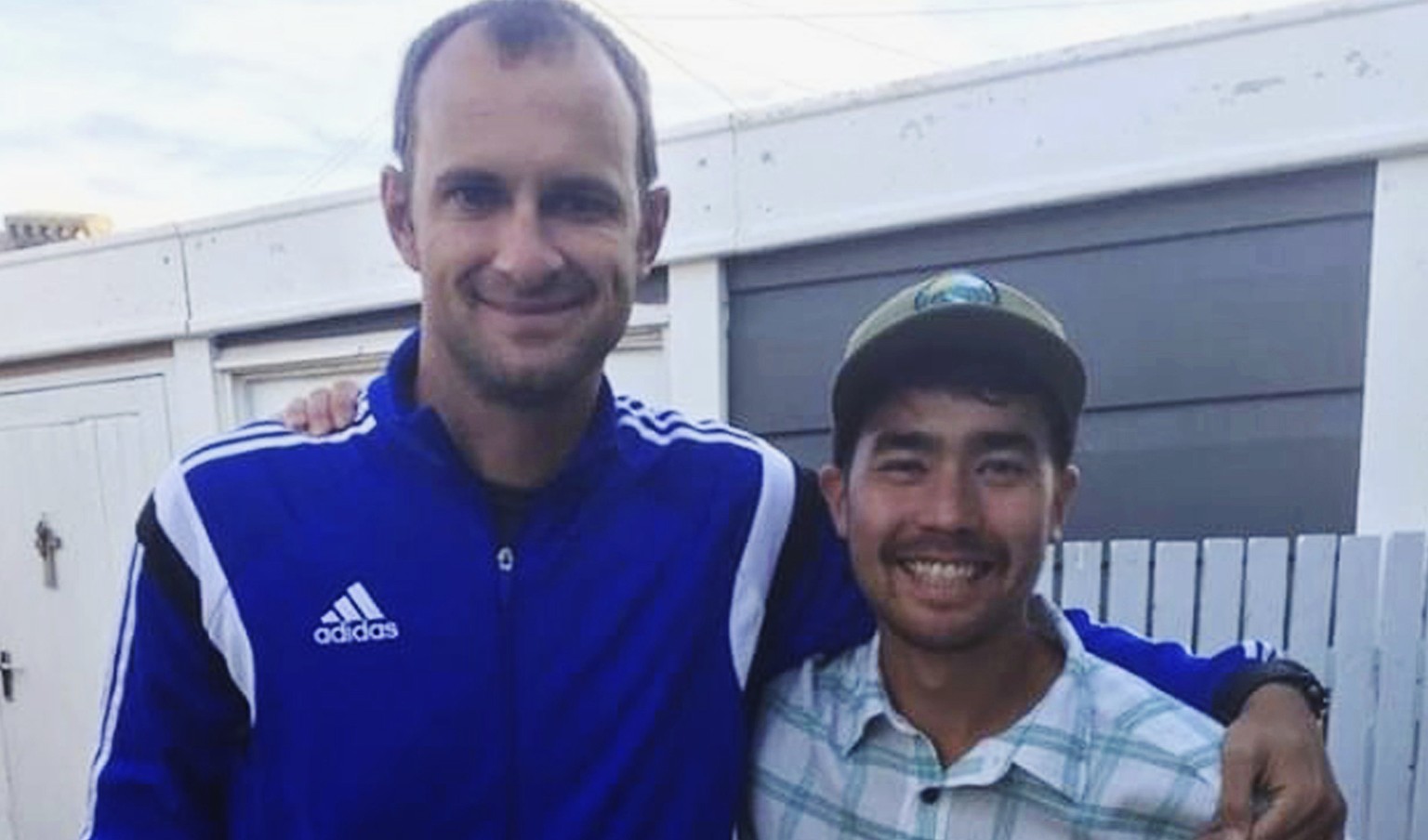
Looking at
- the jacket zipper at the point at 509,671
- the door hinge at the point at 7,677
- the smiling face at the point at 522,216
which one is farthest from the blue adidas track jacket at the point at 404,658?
the door hinge at the point at 7,677

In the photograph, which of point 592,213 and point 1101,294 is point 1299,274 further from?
point 592,213

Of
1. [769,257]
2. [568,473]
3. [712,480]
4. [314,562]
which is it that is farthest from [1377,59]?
[314,562]

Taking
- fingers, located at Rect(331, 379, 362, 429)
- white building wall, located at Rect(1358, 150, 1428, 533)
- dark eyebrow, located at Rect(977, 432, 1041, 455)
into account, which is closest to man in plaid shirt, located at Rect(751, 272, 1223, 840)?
dark eyebrow, located at Rect(977, 432, 1041, 455)

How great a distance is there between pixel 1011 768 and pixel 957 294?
561mm

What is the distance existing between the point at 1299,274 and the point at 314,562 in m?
2.18

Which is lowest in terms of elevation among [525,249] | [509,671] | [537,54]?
[509,671]

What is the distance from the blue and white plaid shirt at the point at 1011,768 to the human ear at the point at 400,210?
2.46 ft

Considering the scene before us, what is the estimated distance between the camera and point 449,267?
4.45ft

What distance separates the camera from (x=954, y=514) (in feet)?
4.34

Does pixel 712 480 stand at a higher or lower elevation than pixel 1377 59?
lower

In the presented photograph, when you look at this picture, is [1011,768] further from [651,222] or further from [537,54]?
[537,54]

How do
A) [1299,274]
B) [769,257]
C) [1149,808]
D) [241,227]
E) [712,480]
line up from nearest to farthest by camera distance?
[1149,808] → [712,480] → [1299,274] → [769,257] → [241,227]

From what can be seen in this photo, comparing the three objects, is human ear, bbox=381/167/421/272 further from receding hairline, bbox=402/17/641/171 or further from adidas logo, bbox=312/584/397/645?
adidas logo, bbox=312/584/397/645

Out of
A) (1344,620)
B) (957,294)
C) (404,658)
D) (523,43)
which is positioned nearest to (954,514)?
(957,294)
